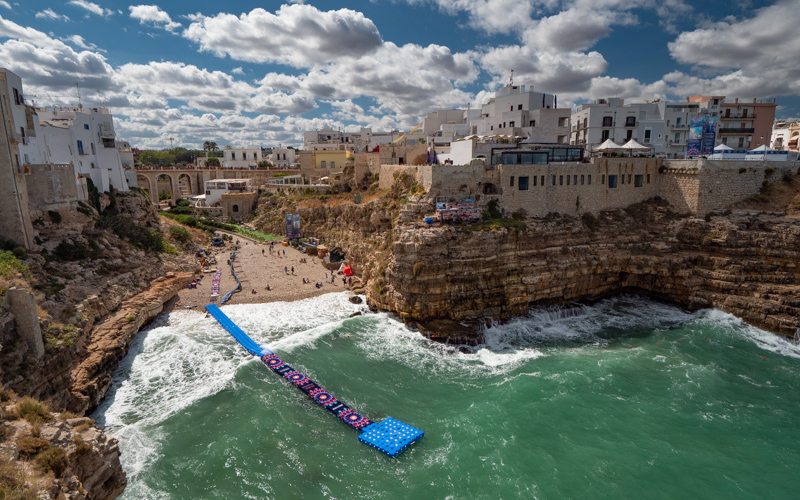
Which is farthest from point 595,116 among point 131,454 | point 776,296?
point 131,454

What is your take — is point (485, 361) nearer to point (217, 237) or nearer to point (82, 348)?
point (82, 348)

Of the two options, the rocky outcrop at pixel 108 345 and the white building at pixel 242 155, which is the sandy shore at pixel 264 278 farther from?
the white building at pixel 242 155

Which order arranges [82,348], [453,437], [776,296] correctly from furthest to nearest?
1. [776,296]
2. [82,348]
3. [453,437]

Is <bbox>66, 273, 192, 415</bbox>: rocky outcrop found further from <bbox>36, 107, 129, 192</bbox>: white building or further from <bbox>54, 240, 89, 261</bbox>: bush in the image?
<bbox>36, 107, 129, 192</bbox>: white building

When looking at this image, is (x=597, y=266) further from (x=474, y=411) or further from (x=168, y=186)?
(x=168, y=186)

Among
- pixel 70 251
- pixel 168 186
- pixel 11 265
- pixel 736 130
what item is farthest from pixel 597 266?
pixel 168 186
